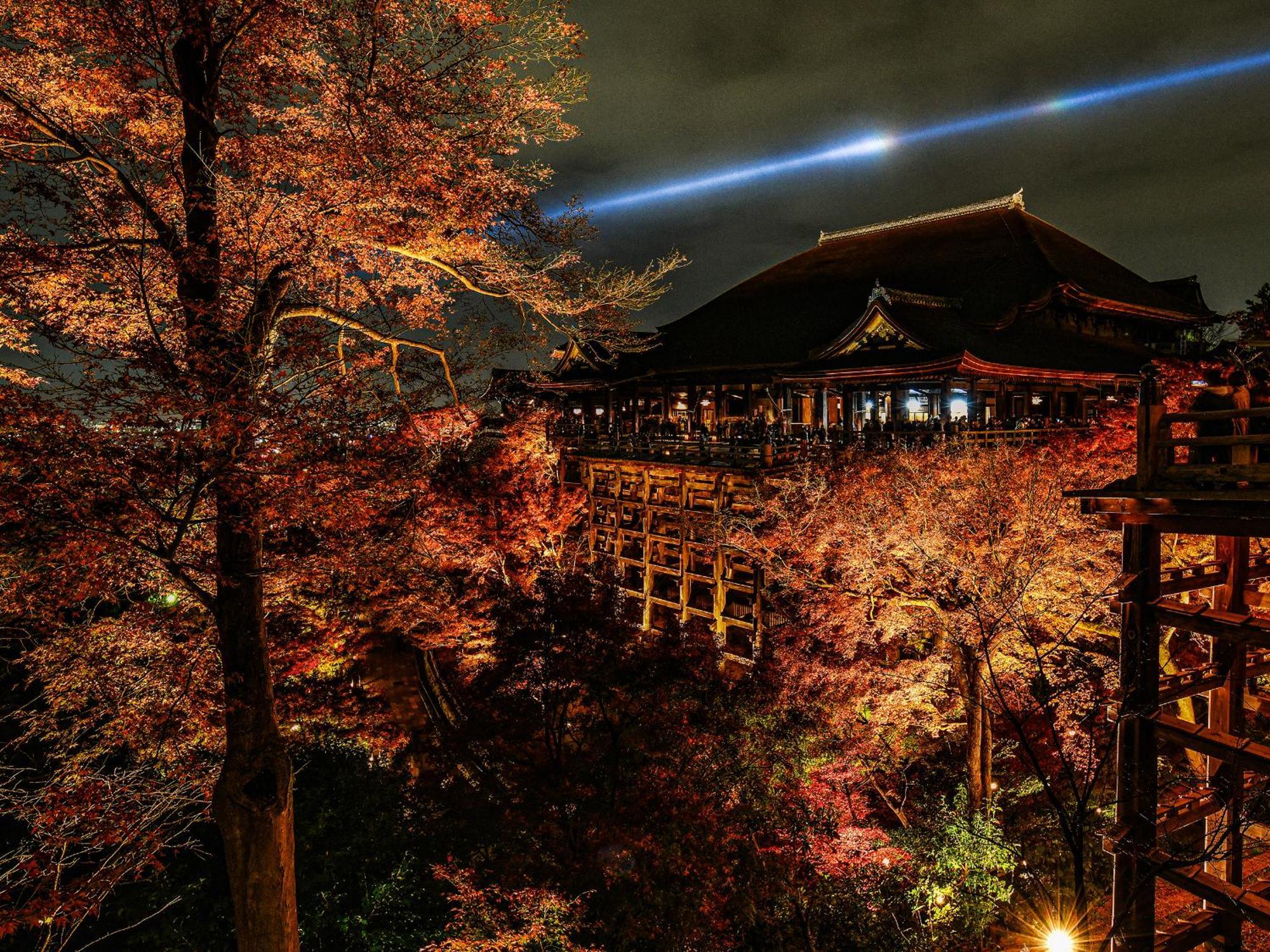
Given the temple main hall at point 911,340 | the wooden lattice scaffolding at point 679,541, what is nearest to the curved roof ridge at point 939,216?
the temple main hall at point 911,340

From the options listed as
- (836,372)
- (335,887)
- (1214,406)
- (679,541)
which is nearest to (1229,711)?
(1214,406)

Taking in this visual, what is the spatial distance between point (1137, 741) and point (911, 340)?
50.5ft

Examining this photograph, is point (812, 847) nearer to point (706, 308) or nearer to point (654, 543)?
point (654, 543)

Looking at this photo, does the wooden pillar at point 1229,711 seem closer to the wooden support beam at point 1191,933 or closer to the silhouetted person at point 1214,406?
the wooden support beam at point 1191,933

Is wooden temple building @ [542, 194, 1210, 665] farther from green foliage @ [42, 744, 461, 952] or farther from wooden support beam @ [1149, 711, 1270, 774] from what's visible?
wooden support beam @ [1149, 711, 1270, 774]

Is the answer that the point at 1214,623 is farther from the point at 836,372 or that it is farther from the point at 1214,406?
the point at 836,372

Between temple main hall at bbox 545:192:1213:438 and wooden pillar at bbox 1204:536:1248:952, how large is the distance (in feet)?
35.5

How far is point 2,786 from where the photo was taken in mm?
7848

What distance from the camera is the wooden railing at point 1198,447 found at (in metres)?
5.07

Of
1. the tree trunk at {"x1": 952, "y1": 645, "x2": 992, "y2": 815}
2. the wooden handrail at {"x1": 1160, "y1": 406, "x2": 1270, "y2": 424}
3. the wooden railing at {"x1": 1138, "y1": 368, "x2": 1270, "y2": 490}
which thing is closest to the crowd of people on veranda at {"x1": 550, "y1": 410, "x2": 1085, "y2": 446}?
the tree trunk at {"x1": 952, "y1": 645, "x2": 992, "y2": 815}

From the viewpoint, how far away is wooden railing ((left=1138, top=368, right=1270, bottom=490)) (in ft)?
16.6

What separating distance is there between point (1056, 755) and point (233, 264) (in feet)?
53.5

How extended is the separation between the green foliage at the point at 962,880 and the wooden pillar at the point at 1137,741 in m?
4.32

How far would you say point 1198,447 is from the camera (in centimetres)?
561
